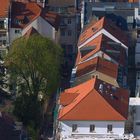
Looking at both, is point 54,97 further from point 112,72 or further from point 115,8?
point 115,8

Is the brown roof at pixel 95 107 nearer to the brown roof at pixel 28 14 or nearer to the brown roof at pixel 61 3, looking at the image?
the brown roof at pixel 28 14

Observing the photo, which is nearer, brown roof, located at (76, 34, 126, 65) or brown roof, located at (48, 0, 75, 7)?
brown roof, located at (76, 34, 126, 65)

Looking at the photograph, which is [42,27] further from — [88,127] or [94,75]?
[88,127]

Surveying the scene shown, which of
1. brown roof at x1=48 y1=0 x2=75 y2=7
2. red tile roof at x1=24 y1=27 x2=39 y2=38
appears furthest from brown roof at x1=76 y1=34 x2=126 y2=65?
brown roof at x1=48 y1=0 x2=75 y2=7

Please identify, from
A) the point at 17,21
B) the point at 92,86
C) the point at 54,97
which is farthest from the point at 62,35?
the point at 92,86

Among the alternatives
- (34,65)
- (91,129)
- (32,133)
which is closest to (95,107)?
(91,129)

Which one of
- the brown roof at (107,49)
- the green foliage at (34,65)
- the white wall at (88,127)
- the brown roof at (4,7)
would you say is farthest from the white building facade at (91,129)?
the brown roof at (4,7)

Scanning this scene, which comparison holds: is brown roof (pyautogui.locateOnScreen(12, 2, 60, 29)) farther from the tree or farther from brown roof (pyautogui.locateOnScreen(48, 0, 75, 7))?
the tree
